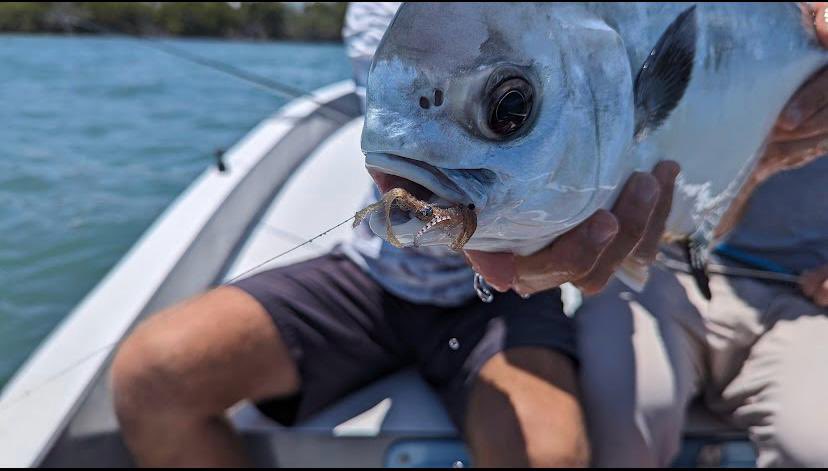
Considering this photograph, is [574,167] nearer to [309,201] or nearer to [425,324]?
[425,324]

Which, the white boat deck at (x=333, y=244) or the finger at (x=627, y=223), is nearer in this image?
the finger at (x=627, y=223)

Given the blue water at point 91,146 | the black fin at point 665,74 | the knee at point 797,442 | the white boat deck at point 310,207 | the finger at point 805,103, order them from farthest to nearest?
the blue water at point 91,146, the white boat deck at point 310,207, the knee at point 797,442, the finger at point 805,103, the black fin at point 665,74

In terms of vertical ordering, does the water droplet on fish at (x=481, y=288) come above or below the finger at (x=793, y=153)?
below

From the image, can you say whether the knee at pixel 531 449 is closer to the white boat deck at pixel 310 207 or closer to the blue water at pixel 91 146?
the white boat deck at pixel 310 207

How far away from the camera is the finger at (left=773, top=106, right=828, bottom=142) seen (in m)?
1.03

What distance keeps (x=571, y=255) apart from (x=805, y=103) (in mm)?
442

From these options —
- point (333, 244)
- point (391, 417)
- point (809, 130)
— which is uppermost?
point (809, 130)

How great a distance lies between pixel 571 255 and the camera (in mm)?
987

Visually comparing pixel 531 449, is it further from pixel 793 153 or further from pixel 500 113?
pixel 500 113

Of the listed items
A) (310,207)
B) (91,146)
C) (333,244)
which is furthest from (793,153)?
(91,146)

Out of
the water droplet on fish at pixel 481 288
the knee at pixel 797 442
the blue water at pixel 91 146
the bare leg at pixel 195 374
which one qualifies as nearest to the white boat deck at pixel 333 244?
the bare leg at pixel 195 374

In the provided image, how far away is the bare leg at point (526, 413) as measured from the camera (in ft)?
4.29

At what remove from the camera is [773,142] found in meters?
1.07

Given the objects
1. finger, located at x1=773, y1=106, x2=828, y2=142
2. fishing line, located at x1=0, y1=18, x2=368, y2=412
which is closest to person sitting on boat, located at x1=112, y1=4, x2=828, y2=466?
fishing line, located at x1=0, y1=18, x2=368, y2=412
